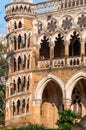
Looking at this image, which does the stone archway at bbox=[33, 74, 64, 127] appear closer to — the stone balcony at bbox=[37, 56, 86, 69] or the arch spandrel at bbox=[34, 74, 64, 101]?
the arch spandrel at bbox=[34, 74, 64, 101]

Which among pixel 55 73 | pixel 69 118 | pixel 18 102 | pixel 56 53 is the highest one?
pixel 56 53

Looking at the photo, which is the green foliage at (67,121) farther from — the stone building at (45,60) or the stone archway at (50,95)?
the stone archway at (50,95)

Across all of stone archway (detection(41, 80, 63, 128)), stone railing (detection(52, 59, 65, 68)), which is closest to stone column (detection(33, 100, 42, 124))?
stone archway (detection(41, 80, 63, 128))

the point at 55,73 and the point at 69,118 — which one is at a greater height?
the point at 55,73

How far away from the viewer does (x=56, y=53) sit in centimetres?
3444

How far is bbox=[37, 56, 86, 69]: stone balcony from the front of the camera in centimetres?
3061

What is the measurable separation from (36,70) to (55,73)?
1769 mm

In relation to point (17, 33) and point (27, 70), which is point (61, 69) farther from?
point (17, 33)

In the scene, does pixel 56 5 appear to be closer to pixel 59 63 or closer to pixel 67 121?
pixel 59 63

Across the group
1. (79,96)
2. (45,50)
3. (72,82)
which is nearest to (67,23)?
(45,50)

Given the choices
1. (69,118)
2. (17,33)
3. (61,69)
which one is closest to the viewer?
(69,118)

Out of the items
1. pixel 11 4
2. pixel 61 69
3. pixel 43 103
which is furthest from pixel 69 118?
pixel 11 4

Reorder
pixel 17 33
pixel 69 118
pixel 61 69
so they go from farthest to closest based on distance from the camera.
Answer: pixel 17 33
pixel 61 69
pixel 69 118

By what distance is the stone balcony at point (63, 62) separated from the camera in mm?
30609
